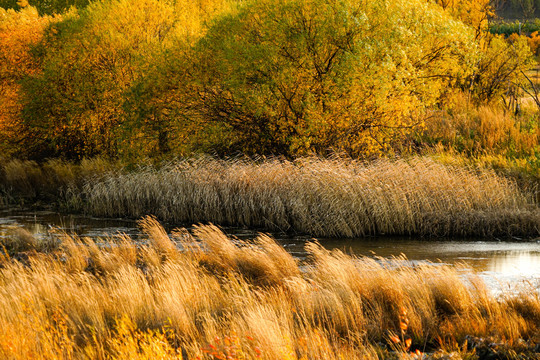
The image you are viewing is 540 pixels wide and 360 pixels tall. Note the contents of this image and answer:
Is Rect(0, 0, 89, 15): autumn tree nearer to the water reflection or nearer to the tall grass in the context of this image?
the water reflection

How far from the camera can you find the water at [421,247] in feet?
40.0

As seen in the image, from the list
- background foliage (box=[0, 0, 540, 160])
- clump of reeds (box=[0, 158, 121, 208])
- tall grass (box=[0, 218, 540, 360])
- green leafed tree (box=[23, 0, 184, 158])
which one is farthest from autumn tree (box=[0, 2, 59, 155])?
tall grass (box=[0, 218, 540, 360])

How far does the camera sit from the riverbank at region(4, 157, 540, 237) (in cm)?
1585

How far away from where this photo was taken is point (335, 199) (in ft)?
53.1

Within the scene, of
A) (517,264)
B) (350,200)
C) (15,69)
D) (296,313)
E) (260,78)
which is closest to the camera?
(296,313)

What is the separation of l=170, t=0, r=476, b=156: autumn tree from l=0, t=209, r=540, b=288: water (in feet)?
16.2

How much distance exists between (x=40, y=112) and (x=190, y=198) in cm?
1189

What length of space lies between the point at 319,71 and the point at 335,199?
546 cm

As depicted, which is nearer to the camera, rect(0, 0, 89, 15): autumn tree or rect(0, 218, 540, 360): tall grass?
rect(0, 218, 540, 360): tall grass

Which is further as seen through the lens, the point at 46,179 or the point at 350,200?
the point at 46,179

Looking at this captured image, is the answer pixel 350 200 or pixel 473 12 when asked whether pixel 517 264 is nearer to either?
pixel 350 200

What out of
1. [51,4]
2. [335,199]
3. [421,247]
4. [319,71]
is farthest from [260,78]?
[51,4]

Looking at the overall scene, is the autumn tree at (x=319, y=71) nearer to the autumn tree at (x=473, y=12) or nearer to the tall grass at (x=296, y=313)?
the autumn tree at (x=473, y=12)

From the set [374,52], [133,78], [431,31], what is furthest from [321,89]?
[133,78]
